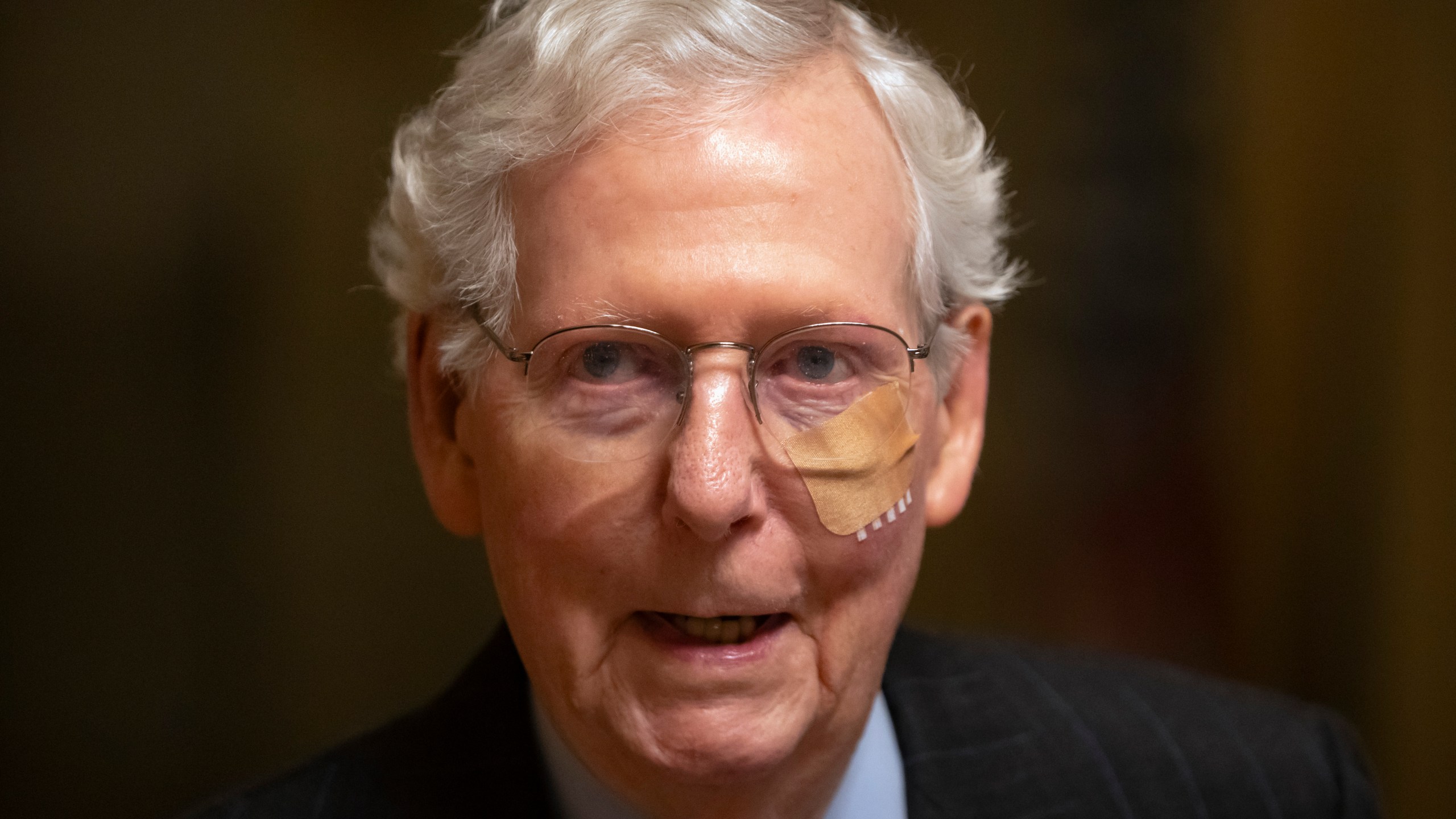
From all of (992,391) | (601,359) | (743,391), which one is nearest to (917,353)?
(743,391)

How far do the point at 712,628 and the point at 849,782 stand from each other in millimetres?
390

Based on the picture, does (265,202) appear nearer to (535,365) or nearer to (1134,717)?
(535,365)

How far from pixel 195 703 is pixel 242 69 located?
1.31 metres

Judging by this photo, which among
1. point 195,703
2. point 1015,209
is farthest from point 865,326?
point 195,703

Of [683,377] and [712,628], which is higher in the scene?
[683,377]

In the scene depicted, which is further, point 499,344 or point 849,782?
point 849,782

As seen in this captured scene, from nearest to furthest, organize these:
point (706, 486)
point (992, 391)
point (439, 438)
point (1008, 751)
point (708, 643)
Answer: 1. point (706, 486)
2. point (708, 643)
3. point (439, 438)
4. point (1008, 751)
5. point (992, 391)

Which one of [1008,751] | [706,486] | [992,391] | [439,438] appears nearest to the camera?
[706,486]

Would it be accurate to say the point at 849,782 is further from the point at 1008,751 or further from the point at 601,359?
the point at 601,359

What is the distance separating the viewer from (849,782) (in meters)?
1.50

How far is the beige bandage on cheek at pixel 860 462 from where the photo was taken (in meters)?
1.22

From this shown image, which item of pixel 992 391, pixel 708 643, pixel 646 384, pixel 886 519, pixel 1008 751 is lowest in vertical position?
pixel 1008 751

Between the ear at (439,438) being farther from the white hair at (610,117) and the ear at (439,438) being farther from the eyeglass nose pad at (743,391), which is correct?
the eyeglass nose pad at (743,391)

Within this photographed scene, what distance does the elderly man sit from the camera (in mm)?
1203
